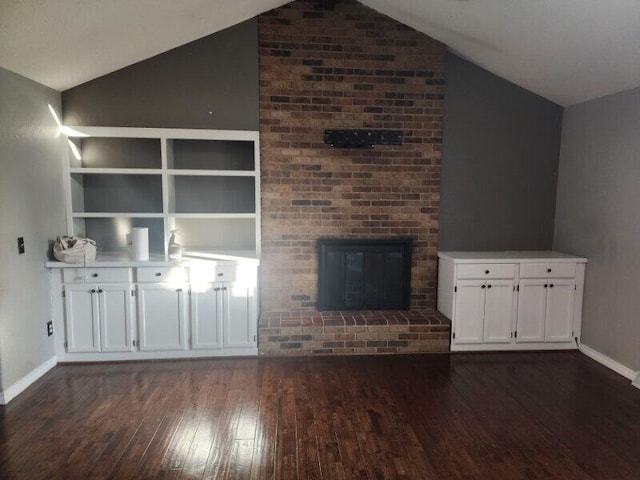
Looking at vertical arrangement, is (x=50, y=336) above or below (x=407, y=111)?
below

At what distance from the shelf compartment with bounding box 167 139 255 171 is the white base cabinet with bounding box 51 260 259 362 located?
105 cm

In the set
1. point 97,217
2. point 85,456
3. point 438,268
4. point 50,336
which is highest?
point 97,217

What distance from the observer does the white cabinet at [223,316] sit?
369 cm

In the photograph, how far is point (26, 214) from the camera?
10.4 ft

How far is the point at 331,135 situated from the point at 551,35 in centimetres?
193

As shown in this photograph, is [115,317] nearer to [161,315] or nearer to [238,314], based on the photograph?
[161,315]

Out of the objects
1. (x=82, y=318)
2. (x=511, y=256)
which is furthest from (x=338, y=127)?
(x=82, y=318)

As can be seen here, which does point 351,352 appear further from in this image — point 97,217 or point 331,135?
point 97,217

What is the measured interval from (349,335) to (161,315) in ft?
5.54

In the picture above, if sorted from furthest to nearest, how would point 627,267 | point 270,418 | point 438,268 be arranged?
point 438,268
point 627,267
point 270,418

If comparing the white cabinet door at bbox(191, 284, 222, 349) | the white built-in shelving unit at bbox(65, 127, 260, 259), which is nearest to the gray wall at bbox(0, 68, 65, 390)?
the white built-in shelving unit at bbox(65, 127, 260, 259)

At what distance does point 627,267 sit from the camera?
3486mm

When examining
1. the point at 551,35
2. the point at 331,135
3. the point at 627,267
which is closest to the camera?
the point at 551,35

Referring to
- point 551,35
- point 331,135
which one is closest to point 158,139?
point 331,135
